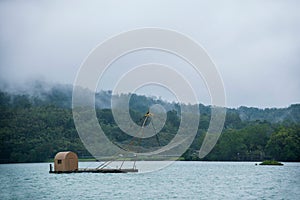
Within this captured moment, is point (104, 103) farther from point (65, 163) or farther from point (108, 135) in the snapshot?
point (65, 163)

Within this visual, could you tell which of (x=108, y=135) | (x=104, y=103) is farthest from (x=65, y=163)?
(x=104, y=103)

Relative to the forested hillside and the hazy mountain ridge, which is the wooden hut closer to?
the forested hillside

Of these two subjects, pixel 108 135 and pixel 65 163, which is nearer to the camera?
pixel 65 163

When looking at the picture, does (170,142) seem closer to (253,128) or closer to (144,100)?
(253,128)

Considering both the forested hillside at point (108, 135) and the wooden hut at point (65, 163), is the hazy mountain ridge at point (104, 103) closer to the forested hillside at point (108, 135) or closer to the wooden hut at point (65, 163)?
the forested hillside at point (108, 135)

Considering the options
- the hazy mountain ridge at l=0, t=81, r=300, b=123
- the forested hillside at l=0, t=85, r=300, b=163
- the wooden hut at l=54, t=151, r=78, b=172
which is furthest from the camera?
the hazy mountain ridge at l=0, t=81, r=300, b=123

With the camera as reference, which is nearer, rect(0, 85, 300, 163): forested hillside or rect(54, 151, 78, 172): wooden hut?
rect(54, 151, 78, 172): wooden hut

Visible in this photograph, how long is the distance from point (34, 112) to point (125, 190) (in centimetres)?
9733

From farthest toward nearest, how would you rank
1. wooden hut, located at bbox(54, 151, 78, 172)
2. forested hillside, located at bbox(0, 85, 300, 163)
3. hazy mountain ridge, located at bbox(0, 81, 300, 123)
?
hazy mountain ridge, located at bbox(0, 81, 300, 123) < forested hillside, located at bbox(0, 85, 300, 163) < wooden hut, located at bbox(54, 151, 78, 172)

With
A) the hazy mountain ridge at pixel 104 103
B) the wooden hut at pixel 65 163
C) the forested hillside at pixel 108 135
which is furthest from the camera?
the hazy mountain ridge at pixel 104 103

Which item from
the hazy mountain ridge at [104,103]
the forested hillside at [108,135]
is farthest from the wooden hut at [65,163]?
the hazy mountain ridge at [104,103]

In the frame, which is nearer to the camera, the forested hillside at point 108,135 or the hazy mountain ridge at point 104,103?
the forested hillside at point 108,135

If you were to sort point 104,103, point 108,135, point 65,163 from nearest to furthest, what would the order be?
1. point 65,163
2. point 108,135
3. point 104,103

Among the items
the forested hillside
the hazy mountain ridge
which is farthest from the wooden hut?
the hazy mountain ridge
